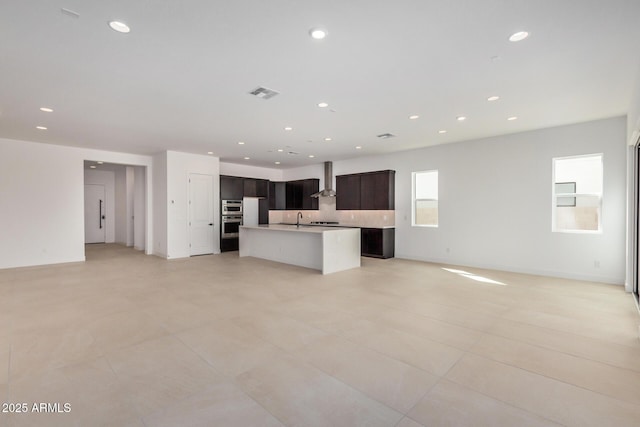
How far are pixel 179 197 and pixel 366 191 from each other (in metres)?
5.30

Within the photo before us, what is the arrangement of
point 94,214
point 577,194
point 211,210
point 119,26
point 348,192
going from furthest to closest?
point 94,214, point 348,192, point 211,210, point 577,194, point 119,26

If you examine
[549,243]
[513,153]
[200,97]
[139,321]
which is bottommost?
[139,321]

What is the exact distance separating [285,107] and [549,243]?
567 centimetres

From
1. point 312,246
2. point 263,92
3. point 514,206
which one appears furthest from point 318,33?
point 514,206

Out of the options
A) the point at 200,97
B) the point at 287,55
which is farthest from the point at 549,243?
the point at 200,97

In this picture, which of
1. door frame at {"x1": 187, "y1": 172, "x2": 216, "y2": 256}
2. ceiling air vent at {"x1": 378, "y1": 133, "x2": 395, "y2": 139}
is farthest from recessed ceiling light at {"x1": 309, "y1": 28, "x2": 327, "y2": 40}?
door frame at {"x1": 187, "y1": 172, "x2": 216, "y2": 256}

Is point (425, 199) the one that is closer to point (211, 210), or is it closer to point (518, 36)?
point (518, 36)

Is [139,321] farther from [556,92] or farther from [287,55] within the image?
[556,92]

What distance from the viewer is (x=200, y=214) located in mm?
8992

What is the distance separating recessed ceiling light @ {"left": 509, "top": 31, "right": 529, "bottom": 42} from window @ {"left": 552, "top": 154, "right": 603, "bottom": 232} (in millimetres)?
4201

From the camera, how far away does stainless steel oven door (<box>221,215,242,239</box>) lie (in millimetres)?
9648

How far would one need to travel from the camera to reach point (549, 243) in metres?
5.98

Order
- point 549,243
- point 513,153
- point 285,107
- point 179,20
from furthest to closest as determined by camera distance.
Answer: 1. point 513,153
2. point 549,243
3. point 285,107
4. point 179,20

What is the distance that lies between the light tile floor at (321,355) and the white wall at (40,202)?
233cm
